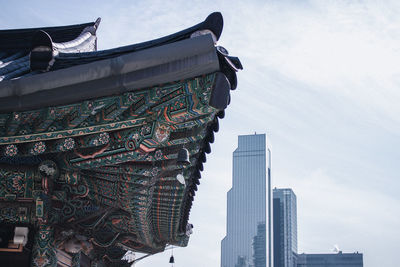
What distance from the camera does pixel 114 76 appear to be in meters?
7.95

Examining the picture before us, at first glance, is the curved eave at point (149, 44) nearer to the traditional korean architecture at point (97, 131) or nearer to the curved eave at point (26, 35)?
the traditional korean architecture at point (97, 131)

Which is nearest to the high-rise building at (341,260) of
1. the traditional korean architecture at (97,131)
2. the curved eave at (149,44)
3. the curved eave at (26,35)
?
the curved eave at (26,35)

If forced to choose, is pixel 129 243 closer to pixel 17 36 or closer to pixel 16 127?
pixel 17 36

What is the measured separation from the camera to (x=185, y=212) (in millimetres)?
14578

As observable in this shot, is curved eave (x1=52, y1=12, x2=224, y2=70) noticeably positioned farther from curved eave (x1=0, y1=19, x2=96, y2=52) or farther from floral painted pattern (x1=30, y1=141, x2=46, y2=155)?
curved eave (x1=0, y1=19, x2=96, y2=52)

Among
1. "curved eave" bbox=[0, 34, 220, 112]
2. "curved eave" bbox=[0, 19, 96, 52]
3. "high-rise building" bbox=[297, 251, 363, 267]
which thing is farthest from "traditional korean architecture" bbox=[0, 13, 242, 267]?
"high-rise building" bbox=[297, 251, 363, 267]

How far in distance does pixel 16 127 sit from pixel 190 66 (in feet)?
10.1

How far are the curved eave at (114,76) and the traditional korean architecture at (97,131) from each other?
15mm

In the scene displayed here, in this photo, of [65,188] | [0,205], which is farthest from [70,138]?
[0,205]

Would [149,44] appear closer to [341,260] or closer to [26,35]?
[26,35]

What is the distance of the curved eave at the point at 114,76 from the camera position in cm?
759

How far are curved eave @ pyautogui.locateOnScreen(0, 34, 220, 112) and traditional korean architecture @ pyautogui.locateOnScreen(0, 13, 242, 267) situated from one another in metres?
0.01

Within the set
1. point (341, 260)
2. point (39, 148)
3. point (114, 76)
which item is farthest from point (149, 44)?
point (341, 260)

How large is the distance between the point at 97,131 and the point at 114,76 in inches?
42.0
